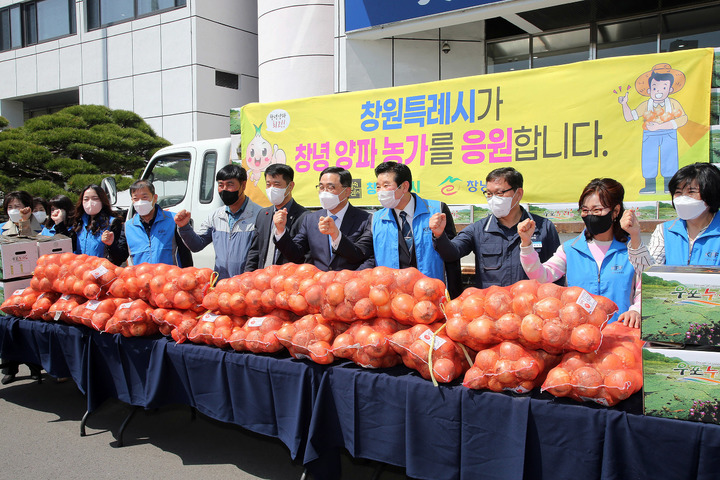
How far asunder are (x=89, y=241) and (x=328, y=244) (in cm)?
264

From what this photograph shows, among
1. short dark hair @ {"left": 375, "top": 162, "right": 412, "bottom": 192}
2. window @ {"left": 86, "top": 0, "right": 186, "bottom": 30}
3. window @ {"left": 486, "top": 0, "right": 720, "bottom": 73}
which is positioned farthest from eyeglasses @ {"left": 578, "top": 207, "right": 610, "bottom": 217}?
window @ {"left": 86, "top": 0, "right": 186, "bottom": 30}

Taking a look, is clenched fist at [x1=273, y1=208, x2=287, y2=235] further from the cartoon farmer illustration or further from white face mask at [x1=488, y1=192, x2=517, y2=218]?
the cartoon farmer illustration

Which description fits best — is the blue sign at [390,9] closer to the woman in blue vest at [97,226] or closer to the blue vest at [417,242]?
the blue vest at [417,242]

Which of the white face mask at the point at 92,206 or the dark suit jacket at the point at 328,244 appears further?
the white face mask at the point at 92,206

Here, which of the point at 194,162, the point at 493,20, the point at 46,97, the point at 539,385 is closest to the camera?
the point at 539,385

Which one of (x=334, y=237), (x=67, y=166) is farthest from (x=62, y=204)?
(x=67, y=166)

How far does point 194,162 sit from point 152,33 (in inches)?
409

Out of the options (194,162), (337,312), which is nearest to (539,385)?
(337,312)

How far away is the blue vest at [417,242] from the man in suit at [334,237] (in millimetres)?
130

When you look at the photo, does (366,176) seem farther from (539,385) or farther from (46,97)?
(46,97)

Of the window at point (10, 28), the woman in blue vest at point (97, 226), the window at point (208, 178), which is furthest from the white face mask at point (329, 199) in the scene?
the window at point (10, 28)

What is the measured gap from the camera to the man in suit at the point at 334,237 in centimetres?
353

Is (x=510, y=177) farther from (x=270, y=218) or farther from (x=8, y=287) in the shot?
(x=8, y=287)

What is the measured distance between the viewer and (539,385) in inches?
87.4
